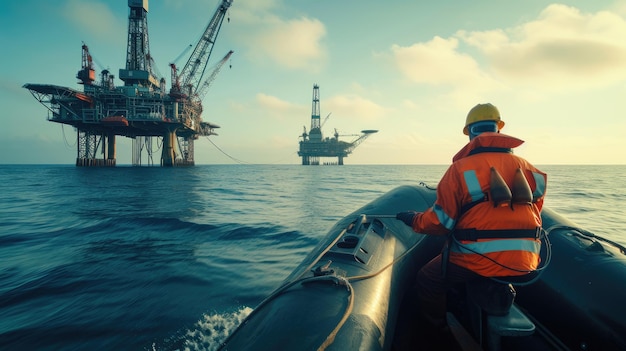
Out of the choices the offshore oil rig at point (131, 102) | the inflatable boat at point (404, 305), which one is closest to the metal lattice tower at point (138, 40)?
the offshore oil rig at point (131, 102)

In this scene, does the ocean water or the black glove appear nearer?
the black glove

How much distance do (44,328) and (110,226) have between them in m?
5.61

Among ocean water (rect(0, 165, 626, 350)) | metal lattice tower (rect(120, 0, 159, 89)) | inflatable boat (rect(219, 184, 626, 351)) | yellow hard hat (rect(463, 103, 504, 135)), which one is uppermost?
metal lattice tower (rect(120, 0, 159, 89))

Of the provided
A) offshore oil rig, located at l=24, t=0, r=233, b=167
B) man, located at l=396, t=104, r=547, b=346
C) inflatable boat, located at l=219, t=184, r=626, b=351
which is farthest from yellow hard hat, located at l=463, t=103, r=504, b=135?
offshore oil rig, located at l=24, t=0, r=233, b=167

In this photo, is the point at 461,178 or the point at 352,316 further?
the point at 461,178

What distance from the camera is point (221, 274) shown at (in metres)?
4.88

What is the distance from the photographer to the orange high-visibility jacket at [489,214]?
6.50 ft

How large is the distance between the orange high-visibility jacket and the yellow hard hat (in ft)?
1.12

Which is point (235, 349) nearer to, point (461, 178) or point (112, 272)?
point (461, 178)

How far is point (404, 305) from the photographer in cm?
319

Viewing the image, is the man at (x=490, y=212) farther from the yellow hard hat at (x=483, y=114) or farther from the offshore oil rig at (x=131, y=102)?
the offshore oil rig at (x=131, y=102)

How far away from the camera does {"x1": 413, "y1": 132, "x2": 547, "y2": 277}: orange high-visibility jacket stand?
1.98m

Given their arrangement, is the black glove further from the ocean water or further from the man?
the ocean water

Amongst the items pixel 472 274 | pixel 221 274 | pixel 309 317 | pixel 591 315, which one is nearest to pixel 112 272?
pixel 221 274
